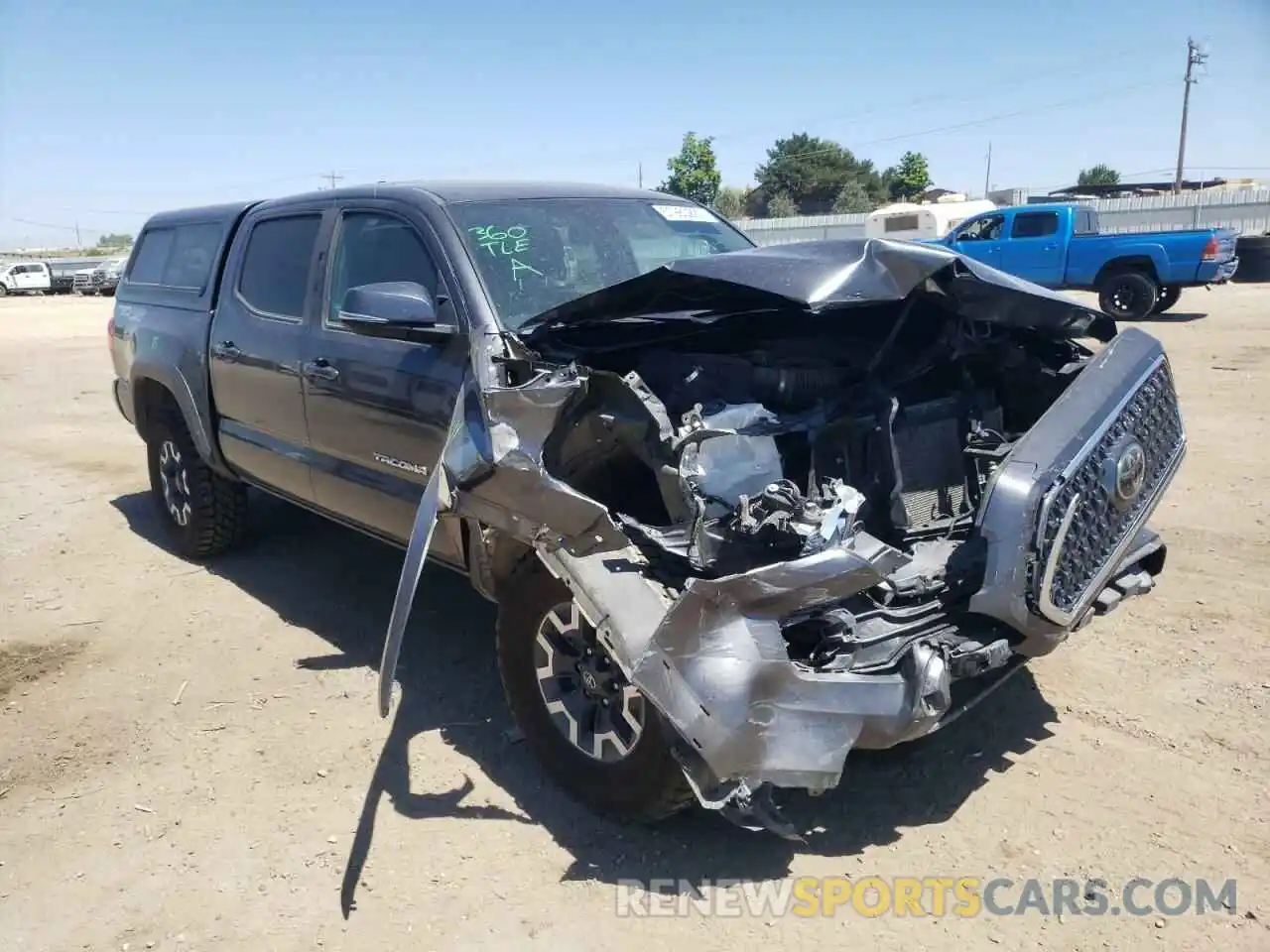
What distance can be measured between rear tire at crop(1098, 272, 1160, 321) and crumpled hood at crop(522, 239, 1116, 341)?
13206mm

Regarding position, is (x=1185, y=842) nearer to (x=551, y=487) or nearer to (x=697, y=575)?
(x=697, y=575)

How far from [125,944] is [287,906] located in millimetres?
440

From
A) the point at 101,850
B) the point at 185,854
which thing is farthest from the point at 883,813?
the point at 101,850

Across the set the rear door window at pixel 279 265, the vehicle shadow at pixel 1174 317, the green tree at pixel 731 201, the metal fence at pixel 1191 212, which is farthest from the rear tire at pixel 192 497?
the green tree at pixel 731 201

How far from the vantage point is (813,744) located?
99.0 inches

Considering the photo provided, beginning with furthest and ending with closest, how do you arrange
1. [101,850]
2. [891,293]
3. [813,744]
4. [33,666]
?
[33,666], [101,850], [891,293], [813,744]

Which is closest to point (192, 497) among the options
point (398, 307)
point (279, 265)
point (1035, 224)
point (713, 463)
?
point (279, 265)

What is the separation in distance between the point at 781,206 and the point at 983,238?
43.6 metres

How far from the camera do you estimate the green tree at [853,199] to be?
186ft

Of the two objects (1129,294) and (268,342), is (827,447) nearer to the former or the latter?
(268,342)

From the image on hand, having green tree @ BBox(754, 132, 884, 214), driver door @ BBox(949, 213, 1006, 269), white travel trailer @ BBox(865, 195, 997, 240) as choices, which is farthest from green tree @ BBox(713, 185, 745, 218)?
driver door @ BBox(949, 213, 1006, 269)

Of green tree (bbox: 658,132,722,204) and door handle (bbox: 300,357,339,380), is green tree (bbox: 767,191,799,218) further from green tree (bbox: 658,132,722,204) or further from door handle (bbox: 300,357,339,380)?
door handle (bbox: 300,357,339,380)

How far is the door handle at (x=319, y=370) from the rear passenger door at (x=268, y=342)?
3.7 inches

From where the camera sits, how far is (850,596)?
2742mm
